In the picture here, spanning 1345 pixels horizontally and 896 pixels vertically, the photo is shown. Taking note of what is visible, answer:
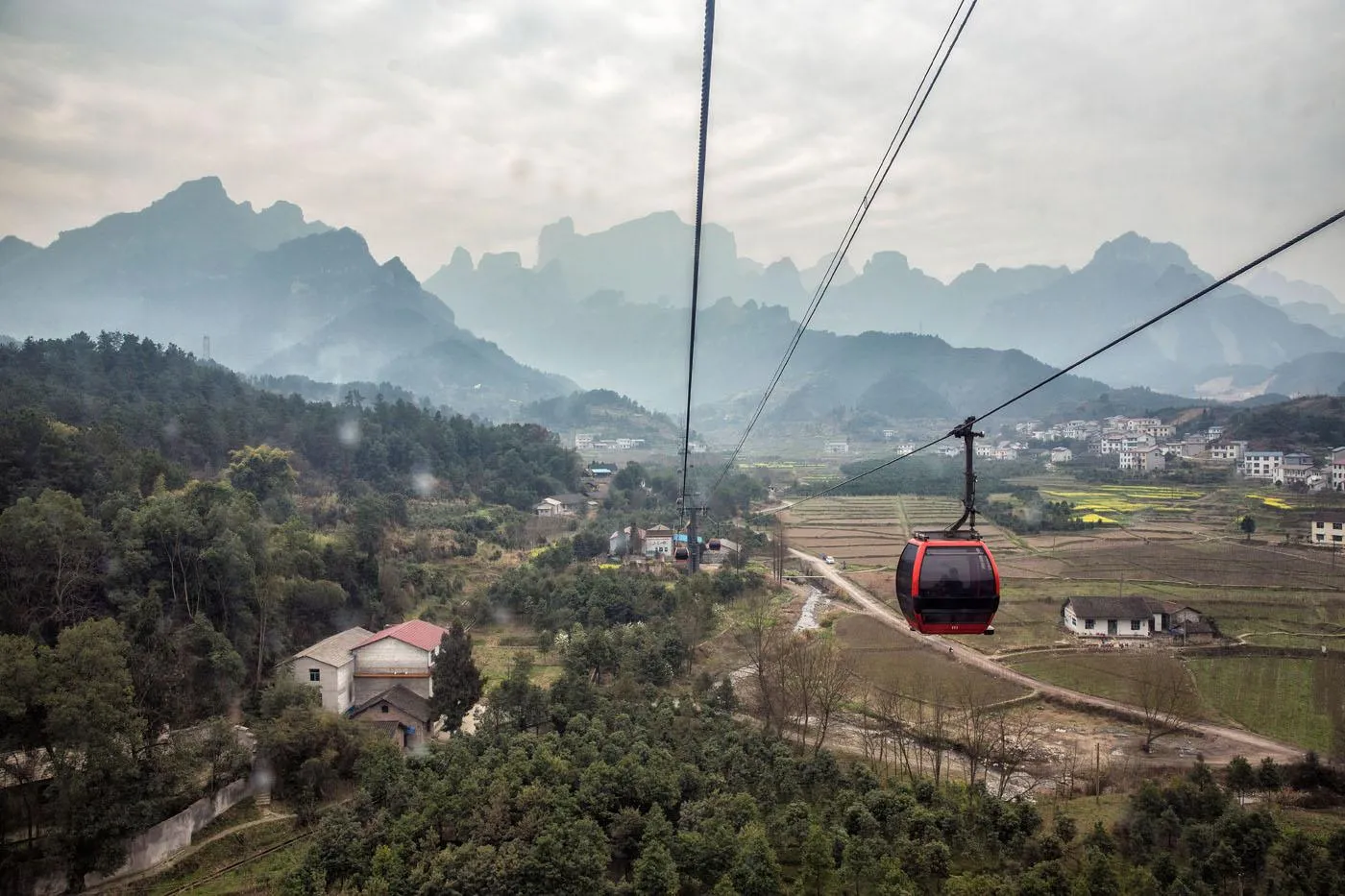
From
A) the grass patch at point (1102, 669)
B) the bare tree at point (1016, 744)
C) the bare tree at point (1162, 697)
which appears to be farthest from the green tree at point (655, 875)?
the grass patch at point (1102, 669)

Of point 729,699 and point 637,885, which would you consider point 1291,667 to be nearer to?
point 729,699

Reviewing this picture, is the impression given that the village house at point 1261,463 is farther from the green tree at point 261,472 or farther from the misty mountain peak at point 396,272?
the misty mountain peak at point 396,272

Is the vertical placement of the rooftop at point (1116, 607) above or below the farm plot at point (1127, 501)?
below

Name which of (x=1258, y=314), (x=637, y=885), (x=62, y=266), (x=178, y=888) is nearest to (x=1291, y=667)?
(x=637, y=885)

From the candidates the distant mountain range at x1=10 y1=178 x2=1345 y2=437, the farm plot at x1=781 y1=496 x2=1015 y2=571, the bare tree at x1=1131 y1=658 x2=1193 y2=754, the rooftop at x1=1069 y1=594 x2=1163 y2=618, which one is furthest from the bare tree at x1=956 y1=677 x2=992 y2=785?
the distant mountain range at x1=10 y1=178 x2=1345 y2=437

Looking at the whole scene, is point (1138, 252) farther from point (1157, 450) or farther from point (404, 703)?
point (404, 703)
